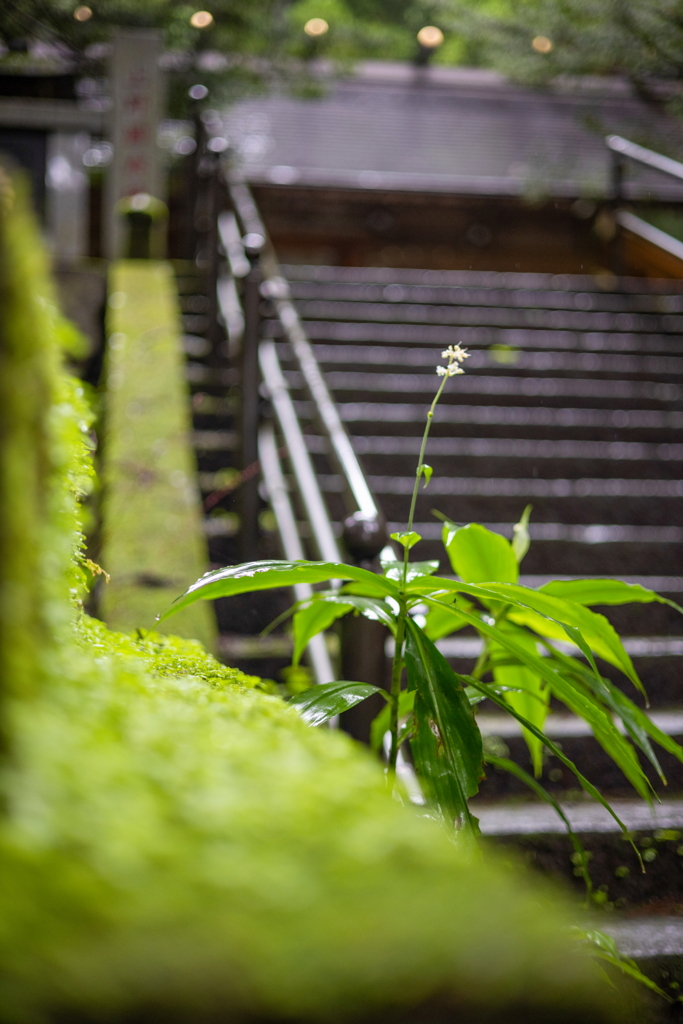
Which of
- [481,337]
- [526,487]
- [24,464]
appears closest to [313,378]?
[526,487]

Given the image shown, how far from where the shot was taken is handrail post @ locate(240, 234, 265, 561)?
8.50ft

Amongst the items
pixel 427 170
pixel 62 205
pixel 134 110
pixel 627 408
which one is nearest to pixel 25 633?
pixel 627 408

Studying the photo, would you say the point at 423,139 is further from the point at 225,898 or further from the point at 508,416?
the point at 225,898

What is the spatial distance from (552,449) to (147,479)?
194 cm

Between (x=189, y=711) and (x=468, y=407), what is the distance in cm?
334

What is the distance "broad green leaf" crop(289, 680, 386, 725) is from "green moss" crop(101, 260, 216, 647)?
53cm

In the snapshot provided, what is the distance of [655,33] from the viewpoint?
224 cm

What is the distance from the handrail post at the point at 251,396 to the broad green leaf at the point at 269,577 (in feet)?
5.50

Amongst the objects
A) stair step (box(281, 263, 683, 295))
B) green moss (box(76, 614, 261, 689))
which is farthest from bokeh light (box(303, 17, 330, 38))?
green moss (box(76, 614, 261, 689))

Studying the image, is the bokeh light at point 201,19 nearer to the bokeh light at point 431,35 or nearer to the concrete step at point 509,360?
the bokeh light at point 431,35

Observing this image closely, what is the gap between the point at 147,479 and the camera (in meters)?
2.25

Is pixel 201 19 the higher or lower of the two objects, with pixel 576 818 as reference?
higher

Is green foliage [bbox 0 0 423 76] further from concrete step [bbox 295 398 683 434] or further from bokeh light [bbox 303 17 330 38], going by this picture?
concrete step [bbox 295 398 683 434]

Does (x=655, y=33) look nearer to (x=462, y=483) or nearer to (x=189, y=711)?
(x=462, y=483)
